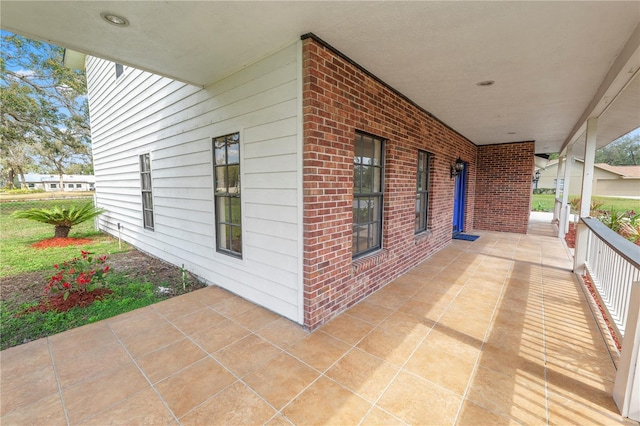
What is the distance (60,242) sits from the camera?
6328 millimetres

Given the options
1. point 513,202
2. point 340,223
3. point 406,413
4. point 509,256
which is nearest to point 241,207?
point 340,223

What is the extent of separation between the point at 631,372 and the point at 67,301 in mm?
5090

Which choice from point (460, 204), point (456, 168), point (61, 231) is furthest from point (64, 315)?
point (460, 204)

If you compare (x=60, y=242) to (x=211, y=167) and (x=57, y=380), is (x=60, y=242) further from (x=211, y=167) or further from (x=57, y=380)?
(x=57, y=380)

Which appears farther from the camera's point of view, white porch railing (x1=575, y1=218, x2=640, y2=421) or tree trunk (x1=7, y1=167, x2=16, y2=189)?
tree trunk (x1=7, y1=167, x2=16, y2=189)

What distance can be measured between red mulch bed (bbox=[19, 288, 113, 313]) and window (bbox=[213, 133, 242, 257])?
156 cm

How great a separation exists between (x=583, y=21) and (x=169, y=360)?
4.17 metres

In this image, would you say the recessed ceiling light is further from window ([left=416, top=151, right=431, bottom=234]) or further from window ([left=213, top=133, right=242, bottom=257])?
window ([left=416, top=151, right=431, bottom=234])

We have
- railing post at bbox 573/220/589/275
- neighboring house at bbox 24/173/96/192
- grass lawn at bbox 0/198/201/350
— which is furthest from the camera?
neighboring house at bbox 24/173/96/192

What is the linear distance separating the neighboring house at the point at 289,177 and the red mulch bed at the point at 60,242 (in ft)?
5.61

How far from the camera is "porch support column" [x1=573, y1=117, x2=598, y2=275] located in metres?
4.11

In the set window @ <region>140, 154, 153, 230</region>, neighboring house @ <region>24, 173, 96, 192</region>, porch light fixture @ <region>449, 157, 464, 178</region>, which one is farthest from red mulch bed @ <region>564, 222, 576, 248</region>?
neighboring house @ <region>24, 173, 96, 192</region>

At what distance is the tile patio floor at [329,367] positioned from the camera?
169cm

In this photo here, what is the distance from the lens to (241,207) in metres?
3.16
